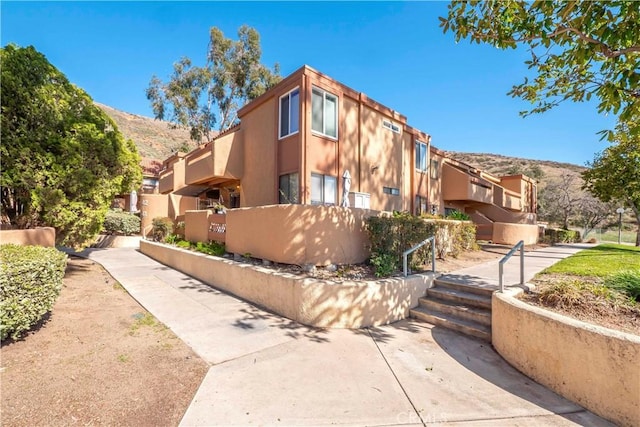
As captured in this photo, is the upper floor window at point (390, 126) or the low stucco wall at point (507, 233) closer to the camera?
the upper floor window at point (390, 126)

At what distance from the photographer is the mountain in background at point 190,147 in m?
47.8

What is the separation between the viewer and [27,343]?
14.6ft

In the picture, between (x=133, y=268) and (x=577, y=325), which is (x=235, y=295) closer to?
(x=133, y=268)

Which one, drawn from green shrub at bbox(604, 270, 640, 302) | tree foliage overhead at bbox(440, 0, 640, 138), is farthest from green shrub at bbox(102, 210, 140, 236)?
green shrub at bbox(604, 270, 640, 302)

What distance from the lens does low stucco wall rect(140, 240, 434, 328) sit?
18.6 ft

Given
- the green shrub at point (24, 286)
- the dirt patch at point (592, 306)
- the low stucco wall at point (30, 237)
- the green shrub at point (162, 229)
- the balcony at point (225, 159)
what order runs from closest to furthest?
the dirt patch at point (592, 306), the green shrub at point (24, 286), the low stucco wall at point (30, 237), the balcony at point (225, 159), the green shrub at point (162, 229)

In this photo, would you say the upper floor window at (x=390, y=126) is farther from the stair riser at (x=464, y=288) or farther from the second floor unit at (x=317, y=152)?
the stair riser at (x=464, y=288)

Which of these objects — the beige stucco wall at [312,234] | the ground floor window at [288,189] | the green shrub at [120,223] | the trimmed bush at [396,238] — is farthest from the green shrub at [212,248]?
the green shrub at [120,223]

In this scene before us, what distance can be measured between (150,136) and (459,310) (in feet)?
213

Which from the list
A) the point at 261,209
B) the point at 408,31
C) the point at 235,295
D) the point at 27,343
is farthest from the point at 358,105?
the point at 27,343

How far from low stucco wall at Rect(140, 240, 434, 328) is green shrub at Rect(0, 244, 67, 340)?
387 centimetres

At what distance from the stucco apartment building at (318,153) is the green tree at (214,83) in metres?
9.72

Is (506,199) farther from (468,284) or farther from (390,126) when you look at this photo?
(468,284)

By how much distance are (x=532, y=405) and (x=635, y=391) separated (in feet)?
3.30
